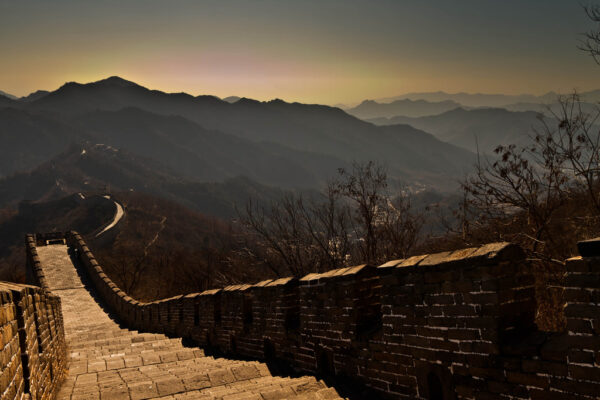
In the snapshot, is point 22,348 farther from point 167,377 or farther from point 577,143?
point 577,143

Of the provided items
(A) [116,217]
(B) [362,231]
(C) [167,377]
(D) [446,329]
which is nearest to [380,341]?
(D) [446,329]

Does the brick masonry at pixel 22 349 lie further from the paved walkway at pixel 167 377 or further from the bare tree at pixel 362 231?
the bare tree at pixel 362 231

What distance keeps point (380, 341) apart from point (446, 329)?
3.23 feet

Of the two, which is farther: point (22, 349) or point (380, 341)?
point (380, 341)

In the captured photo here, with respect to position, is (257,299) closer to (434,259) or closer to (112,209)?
(434,259)

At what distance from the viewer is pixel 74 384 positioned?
675 cm

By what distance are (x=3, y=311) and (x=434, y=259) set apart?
2.97 m

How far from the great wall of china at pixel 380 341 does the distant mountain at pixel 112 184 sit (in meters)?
129

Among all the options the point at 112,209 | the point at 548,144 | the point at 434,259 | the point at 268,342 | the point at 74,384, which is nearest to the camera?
the point at 434,259

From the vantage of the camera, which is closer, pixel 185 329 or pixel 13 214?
pixel 185 329

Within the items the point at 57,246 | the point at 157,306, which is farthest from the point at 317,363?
the point at 57,246

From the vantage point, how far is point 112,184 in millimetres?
149000

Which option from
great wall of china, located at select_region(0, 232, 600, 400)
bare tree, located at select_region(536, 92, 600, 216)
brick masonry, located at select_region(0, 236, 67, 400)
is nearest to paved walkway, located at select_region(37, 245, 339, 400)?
great wall of china, located at select_region(0, 232, 600, 400)

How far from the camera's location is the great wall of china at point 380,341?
3.26 metres
